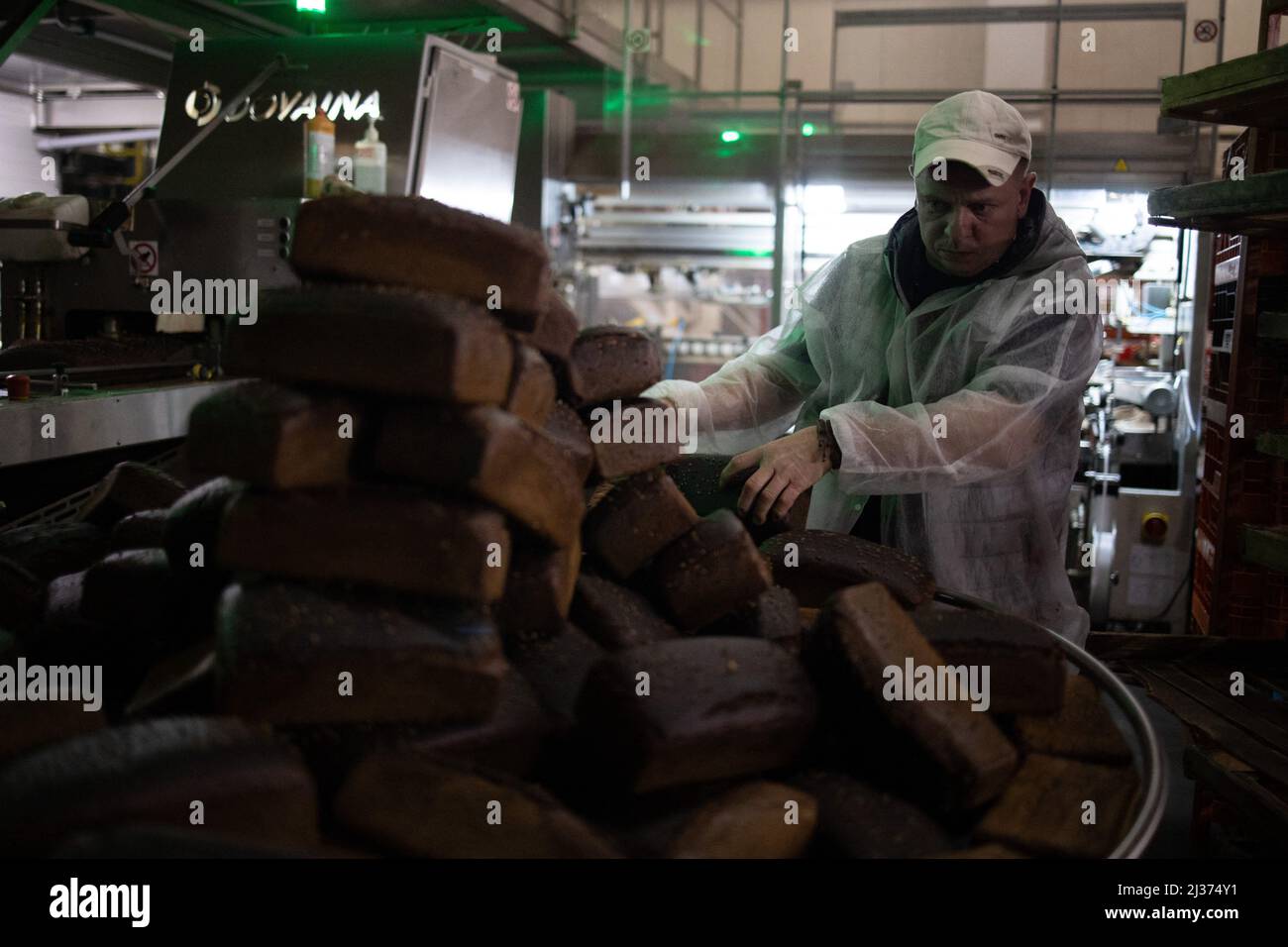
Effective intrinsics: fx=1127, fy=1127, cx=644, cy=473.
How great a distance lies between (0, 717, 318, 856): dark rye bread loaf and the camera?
978 mm

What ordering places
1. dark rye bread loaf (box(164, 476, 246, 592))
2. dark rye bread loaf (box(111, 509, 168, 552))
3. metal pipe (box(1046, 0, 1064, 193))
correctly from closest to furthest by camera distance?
1. dark rye bread loaf (box(164, 476, 246, 592))
2. dark rye bread loaf (box(111, 509, 168, 552))
3. metal pipe (box(1046, 0, 1064, 193))

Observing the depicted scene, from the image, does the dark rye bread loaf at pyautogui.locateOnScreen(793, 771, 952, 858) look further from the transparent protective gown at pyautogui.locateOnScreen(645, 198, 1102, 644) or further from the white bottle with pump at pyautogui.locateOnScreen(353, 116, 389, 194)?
the white bottle with pump at pyautogui.locateOnScreen(353, 116, 389, 194)

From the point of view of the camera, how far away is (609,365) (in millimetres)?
1657

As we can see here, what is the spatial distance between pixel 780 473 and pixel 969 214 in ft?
2.28

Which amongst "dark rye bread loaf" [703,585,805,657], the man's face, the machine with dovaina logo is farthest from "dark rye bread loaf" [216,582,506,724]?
the machine with dovaina logo

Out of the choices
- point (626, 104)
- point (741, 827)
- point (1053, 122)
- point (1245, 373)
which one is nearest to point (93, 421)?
point (741, 827)

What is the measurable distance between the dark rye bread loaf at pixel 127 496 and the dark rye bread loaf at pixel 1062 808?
1478mm

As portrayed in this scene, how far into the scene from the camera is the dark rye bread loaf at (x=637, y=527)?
160 cm

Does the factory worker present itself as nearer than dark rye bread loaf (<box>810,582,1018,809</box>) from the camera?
No

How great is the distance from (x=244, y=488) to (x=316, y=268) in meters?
0.29

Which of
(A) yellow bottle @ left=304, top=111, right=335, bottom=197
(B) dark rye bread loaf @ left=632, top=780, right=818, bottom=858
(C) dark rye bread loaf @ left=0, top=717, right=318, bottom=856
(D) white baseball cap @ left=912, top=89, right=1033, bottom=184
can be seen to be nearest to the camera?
(C) dark rye bread loaf @ left=0, top=717, right=318, bottom=856

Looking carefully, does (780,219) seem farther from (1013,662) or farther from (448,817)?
(448,817)

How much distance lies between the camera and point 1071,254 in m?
2.28

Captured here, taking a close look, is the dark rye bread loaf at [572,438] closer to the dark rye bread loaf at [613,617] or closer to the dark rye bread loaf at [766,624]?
the dark rye bread loaf at [613,617]
